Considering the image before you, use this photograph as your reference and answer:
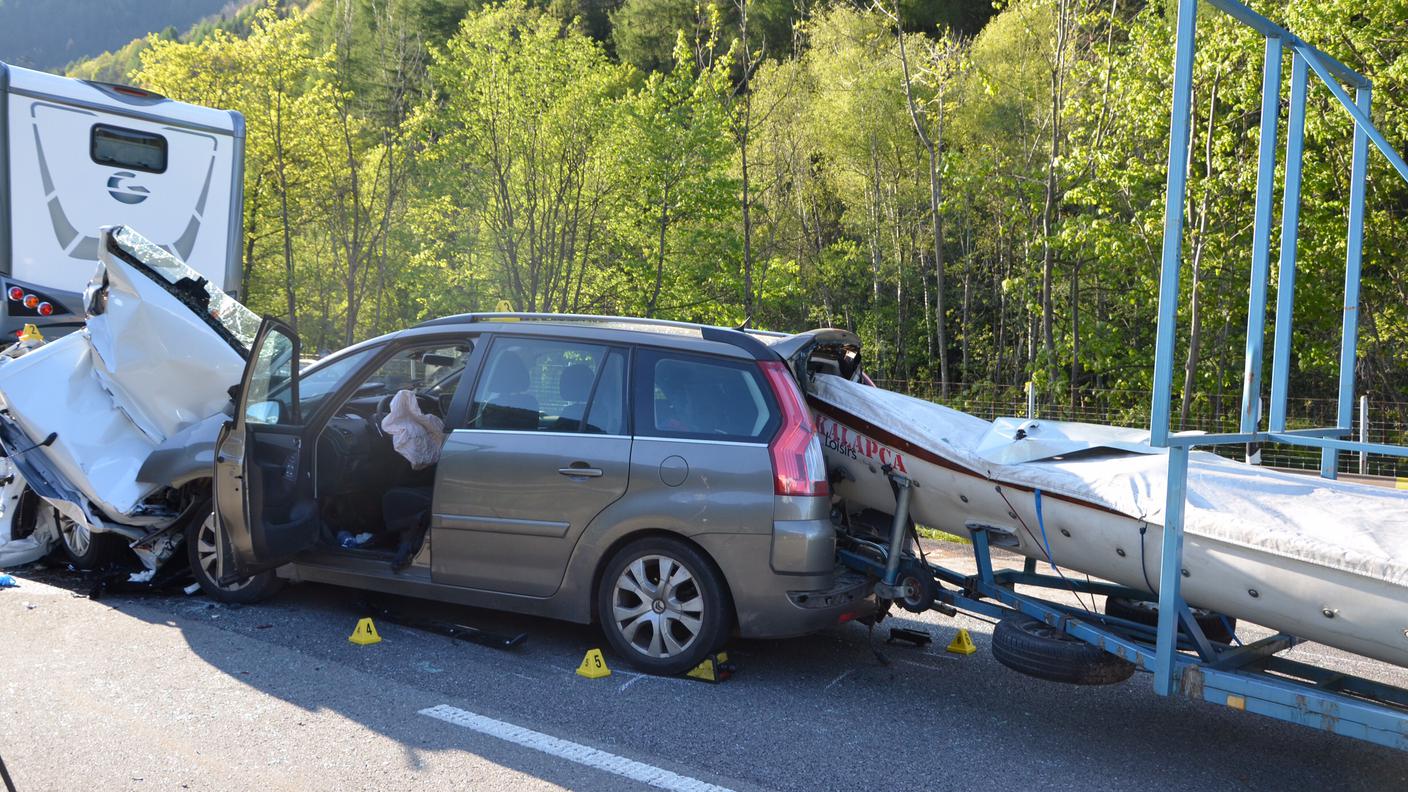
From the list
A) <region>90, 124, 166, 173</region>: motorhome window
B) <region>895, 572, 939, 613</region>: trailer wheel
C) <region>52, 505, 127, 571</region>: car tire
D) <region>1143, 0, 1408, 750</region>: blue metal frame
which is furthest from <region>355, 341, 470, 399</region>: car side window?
<region>90, 124, 166, 173</region>: motorhome window

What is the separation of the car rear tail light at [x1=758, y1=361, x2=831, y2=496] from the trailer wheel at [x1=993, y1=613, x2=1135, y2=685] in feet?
3.74

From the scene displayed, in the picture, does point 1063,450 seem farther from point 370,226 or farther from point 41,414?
point 370,226

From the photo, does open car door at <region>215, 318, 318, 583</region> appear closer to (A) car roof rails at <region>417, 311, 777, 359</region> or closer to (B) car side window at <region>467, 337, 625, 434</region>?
(A) car roof rails at <region>417, 311, 777, 359</region>

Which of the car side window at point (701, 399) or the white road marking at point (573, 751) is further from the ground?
the car side window at point (701, 399)

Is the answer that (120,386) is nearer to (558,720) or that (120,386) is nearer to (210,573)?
(210,573)

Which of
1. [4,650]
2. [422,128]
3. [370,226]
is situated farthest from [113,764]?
[370,226]

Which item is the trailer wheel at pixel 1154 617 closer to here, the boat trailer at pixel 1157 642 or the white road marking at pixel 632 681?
the boat trailer at pixel 1157 642

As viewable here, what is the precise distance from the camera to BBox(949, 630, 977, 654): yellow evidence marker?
609cm

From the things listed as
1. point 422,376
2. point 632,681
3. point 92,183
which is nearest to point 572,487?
point 632,681

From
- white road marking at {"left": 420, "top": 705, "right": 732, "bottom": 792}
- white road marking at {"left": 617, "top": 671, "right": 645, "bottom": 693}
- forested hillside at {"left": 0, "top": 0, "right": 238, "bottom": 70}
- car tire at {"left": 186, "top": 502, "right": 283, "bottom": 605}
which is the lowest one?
white road marking at {"left": 617, "top": 671, "right": 645, "bottom": 693}

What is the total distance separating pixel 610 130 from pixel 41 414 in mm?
21165

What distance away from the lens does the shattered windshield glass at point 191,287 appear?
6423mm

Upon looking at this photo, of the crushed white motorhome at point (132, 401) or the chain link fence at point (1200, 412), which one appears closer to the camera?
the crushed white motorhome at point (132, 401)

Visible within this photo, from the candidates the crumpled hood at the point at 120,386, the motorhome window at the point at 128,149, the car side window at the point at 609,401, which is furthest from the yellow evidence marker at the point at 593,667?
the motorhome window at the point at 128,149
